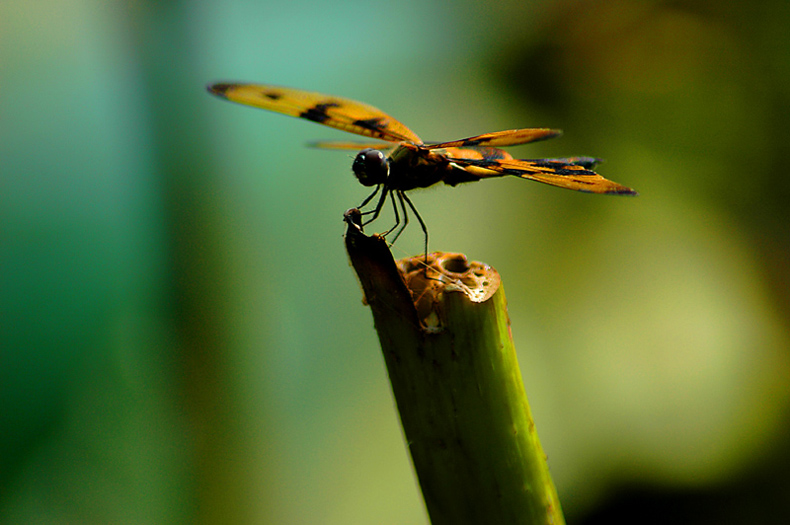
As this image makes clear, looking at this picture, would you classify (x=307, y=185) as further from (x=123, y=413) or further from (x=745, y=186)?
(x=745, y=186)

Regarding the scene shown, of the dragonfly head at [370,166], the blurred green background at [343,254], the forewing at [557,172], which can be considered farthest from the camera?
the blurred green background at [343,254]

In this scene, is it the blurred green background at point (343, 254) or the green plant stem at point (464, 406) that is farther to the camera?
the blurred green background at point (343, 254)

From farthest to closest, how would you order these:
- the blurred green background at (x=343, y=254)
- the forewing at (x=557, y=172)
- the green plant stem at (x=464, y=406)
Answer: the blurred green background at (x=343, y=254) → the forewing at (x=557, y=172) → the green plant stem at (x=464, y=406)

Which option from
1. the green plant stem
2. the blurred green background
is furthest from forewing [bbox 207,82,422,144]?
the blurred green background

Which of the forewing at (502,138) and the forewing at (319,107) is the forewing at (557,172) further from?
the forewing at (319,107)

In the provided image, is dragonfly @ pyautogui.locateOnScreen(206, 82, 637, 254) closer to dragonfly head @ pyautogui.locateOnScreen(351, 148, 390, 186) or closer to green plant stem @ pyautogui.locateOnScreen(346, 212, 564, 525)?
dragonfly head @ pyautogui.locateOnScreen(351, 148, 390, 186)

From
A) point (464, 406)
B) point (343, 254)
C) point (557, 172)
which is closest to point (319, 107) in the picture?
point (557, 172)

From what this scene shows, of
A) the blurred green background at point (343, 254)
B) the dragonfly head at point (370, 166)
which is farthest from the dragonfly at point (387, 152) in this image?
the blurred green background at point (343, 254)
